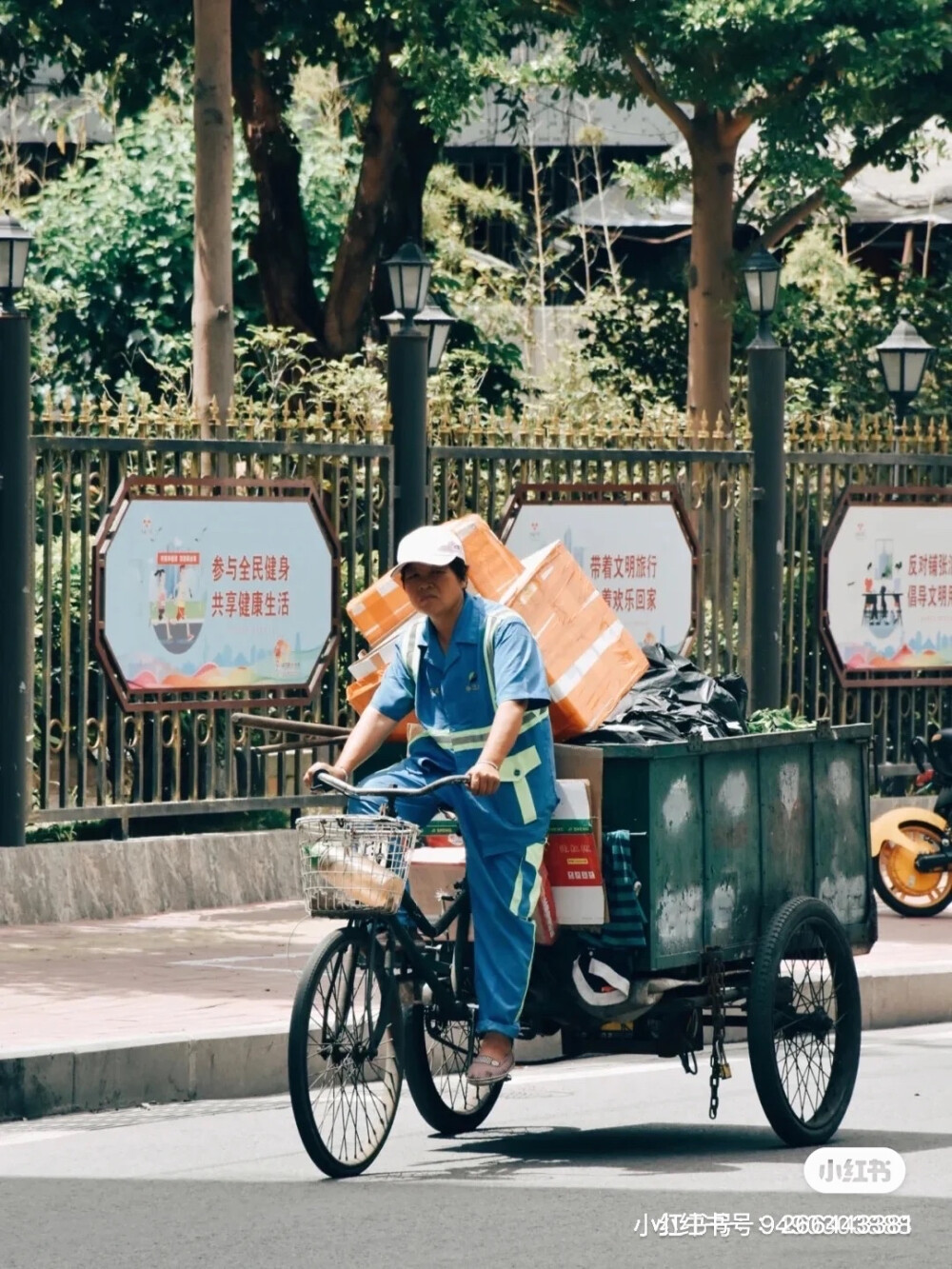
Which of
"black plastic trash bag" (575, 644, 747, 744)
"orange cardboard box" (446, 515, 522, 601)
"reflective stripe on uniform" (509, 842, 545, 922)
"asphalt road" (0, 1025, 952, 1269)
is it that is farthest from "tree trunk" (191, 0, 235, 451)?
"reflective stripe on uniform" (509, 842, 545, 922)

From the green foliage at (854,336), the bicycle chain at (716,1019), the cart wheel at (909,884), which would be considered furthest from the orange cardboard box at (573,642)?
the green foliage at (854,336)

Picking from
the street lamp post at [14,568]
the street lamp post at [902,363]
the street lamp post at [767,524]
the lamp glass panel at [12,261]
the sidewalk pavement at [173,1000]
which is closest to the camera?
the sidewalk pavement at [173,1000]

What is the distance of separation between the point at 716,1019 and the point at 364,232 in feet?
49.9

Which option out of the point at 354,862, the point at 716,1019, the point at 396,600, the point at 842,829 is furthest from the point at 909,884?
the point at 354,862

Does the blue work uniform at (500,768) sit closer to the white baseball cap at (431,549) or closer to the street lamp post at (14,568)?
the white baseball cap at (431,549)

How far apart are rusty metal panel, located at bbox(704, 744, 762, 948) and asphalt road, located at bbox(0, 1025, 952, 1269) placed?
658 millimetres

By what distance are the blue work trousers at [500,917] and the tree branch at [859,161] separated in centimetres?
1352

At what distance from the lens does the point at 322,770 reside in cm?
751

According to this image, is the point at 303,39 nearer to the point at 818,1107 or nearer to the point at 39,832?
the point at 39,832

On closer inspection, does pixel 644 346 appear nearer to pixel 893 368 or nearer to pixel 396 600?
pixel 893 368

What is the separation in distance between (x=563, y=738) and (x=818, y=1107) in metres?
1.36

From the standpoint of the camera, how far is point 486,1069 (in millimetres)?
7426

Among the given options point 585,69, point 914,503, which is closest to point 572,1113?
point 914,503

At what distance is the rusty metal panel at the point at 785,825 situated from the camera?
816 cm
